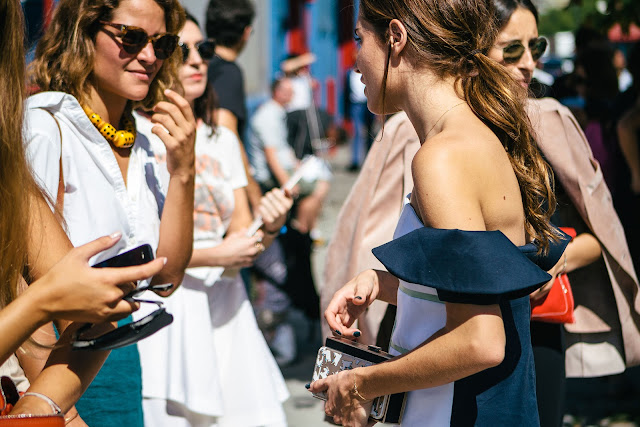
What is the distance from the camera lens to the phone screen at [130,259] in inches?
65.2

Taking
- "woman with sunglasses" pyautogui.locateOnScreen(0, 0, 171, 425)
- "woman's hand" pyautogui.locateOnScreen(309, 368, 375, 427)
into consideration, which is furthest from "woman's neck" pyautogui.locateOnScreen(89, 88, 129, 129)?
"woman's hand" pyautogui.locateOnScreen(309, 368, 375, 427)

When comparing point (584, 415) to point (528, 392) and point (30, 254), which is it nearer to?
point (528, 392)

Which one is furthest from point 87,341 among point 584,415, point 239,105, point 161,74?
point 584,415

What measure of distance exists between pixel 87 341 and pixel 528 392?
1028mm

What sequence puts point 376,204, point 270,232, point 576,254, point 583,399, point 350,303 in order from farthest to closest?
1. point 583,399
2. point 270,232
3. point 376,204
4. point 576,254
5. point 350,303

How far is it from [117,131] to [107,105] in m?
0.09

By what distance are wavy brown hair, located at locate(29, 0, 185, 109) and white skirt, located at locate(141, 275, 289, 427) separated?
3.37 feet

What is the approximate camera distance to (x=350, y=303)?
2.08 metres

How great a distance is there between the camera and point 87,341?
161 centimetres

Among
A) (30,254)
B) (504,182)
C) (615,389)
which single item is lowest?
(615,389)

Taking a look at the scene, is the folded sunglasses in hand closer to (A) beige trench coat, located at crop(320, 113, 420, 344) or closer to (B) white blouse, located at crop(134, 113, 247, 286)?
(A) beige trench coat, located at crop(320, 113, 420, 344)

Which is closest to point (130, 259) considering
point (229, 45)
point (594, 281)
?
point (594, 281)

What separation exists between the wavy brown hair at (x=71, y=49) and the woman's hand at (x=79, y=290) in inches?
41.9

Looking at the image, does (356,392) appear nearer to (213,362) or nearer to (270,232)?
(213,362)
